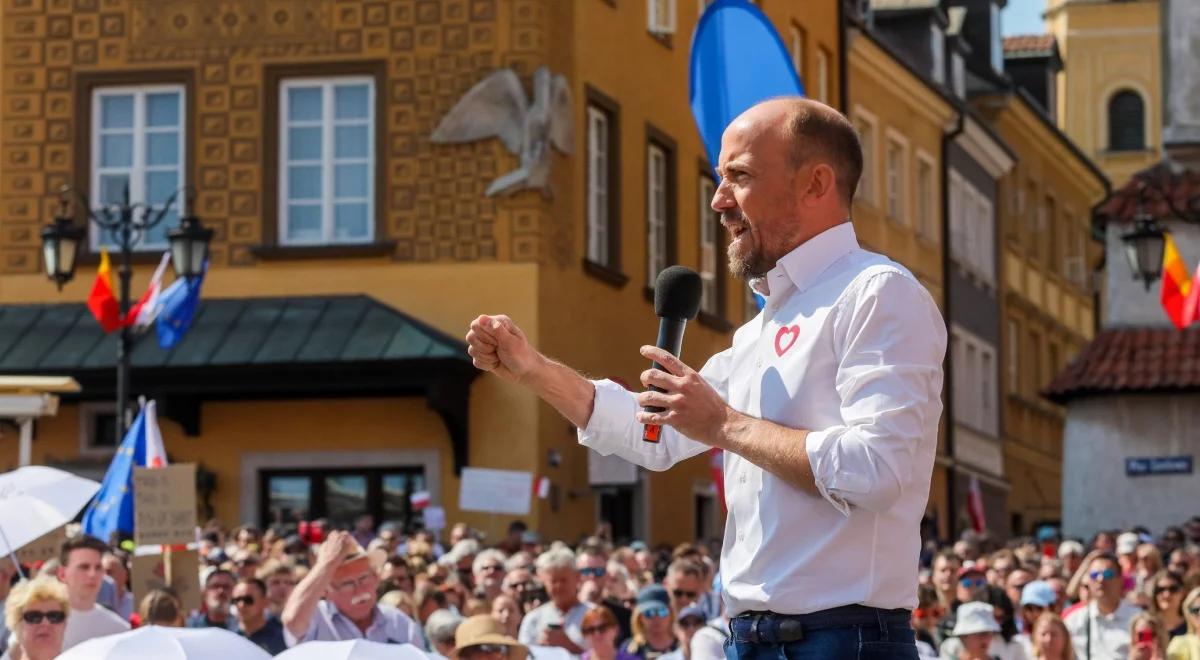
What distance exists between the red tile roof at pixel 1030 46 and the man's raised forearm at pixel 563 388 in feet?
181

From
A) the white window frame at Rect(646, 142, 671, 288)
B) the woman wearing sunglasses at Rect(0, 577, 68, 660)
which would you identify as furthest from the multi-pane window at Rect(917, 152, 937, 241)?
the woman wearing sunglasses at Rect(0, 577, 68, 660)

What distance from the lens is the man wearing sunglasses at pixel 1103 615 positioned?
15.0m

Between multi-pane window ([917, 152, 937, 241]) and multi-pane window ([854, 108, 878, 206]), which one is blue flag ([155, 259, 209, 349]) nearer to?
multi-pane window ([854, 108, 878, 206])

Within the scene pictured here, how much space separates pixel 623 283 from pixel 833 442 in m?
25.4

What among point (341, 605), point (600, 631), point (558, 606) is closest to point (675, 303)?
point (341, 605)

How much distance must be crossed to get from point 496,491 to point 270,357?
386cm

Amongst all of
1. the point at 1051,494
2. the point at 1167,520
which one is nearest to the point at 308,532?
the point at 1167,520

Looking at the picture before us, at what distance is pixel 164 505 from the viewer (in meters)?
14.1

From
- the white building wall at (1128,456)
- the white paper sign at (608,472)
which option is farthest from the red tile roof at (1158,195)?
the white paper sign at (608,472)

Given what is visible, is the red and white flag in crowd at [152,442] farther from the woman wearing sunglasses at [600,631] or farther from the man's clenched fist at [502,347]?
the man's clenched fist at [502,347]

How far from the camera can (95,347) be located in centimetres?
2714

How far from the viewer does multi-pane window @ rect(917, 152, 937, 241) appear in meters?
45.3

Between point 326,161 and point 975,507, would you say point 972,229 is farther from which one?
point 326,161

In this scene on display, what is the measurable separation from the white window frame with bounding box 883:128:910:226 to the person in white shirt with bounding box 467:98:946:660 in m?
38.3
